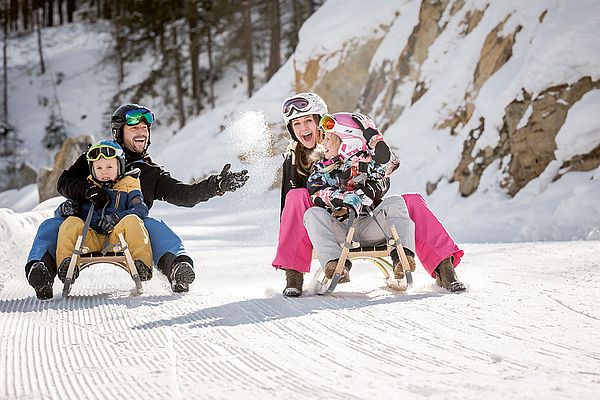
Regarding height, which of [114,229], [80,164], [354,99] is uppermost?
[354,99]

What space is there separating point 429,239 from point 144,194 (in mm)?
2317

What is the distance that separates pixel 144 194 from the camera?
19.4 feet

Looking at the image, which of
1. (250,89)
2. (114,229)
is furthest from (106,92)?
(114,229)

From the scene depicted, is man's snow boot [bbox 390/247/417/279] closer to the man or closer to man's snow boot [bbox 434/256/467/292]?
man's snow boot [bbox 434/256/467/292]

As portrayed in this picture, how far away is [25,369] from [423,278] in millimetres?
3274

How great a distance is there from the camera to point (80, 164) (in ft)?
18.0

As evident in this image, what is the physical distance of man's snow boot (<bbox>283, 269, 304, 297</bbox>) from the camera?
4633mm

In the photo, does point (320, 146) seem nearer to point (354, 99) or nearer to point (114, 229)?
point (114, 229)

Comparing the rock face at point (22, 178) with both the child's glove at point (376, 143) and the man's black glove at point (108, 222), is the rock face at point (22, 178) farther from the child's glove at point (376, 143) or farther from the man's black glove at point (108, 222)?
the child's glove at point (376, 143)

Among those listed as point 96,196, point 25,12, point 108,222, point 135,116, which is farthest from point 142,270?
point 25,12

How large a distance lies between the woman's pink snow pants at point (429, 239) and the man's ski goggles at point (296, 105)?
894 mm

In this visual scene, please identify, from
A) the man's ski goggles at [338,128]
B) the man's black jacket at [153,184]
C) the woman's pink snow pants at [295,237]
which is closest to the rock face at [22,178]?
the man's black jacket at [153,184]

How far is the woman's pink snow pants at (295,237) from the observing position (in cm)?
477

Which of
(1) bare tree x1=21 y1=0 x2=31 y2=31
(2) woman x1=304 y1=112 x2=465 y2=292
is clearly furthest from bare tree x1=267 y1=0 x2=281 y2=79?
(1) bare tree x1=21 y1=0 x2=31 y2=31
